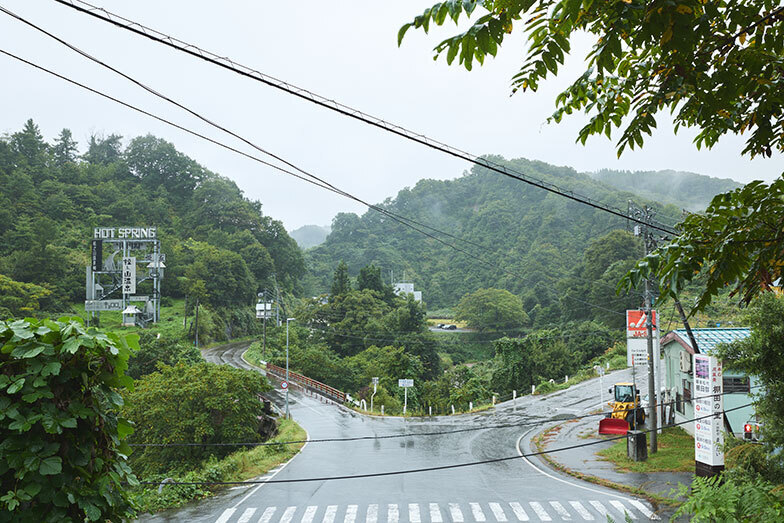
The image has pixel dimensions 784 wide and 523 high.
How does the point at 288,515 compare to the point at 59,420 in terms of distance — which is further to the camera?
the point at 288,515

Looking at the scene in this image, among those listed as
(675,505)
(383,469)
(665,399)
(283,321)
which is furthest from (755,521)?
(283,321)

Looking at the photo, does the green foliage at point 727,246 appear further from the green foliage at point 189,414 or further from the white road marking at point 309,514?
the green foliage at point 189,414

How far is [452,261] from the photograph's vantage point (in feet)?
288

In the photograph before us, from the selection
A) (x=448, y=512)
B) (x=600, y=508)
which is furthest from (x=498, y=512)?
(x=600, y=508)

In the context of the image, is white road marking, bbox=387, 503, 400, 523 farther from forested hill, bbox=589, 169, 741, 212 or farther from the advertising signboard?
forested hill, bbox=589, 169, 741, 212

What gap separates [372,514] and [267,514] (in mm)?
2881

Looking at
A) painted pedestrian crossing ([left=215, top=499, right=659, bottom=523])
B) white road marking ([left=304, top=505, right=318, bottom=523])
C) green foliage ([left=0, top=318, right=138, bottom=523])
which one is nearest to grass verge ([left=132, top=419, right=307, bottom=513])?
painted pedestrian crossing ([left=215, top=499, right=659, bottom=523])

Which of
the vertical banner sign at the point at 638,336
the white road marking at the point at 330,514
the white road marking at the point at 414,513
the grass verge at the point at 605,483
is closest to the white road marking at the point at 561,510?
the grass verge at the point at 605,483

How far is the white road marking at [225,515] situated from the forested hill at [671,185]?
104 m

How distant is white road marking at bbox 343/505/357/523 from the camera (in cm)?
1411

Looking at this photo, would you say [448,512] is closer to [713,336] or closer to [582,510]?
[582,510]

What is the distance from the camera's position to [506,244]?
3263 inches

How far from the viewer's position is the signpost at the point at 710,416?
1452 cm

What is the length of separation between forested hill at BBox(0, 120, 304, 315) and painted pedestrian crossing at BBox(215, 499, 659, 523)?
31039mm
